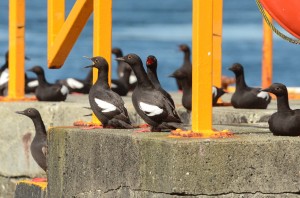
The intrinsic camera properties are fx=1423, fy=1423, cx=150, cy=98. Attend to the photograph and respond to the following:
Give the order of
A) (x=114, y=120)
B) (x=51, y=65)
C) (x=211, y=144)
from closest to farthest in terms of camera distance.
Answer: (x=211, y=144) → (x=114, y=120) → (x=51, y=65)

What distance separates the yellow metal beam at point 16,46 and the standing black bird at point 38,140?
1670 mm

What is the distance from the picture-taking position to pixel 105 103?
1106 cm

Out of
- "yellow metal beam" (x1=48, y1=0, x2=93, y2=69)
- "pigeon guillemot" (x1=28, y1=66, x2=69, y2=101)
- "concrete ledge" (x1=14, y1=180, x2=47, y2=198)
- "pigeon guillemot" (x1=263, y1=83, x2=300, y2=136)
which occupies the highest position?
"yellow metal beam" (x1=48, y1=0, x2=93, y2=69)

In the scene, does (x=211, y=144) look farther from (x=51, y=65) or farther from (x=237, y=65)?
(x=237, y=65)

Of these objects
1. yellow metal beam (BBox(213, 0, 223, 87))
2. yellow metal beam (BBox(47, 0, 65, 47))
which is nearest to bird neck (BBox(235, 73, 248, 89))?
yellow metal beam (BBox(213, 0, 223, 87))

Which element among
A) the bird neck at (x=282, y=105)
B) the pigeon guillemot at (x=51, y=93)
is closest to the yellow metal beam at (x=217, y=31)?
the pigeon guillemot at (x=51, y=93)

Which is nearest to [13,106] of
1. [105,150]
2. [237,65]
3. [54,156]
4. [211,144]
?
[237,65]

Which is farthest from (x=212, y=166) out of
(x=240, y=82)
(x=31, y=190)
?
(x=240, y=82)

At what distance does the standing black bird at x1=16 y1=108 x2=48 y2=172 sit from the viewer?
43.5 feet

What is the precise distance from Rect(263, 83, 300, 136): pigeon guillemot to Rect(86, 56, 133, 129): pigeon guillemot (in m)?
1.19

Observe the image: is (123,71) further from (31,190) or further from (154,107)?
(154,107)

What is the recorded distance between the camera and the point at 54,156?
36.2 feet

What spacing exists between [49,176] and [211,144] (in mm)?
2413

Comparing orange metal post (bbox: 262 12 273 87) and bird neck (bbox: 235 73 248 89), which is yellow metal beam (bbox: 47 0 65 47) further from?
orange metal post (bbox: 262 12 273 87)
